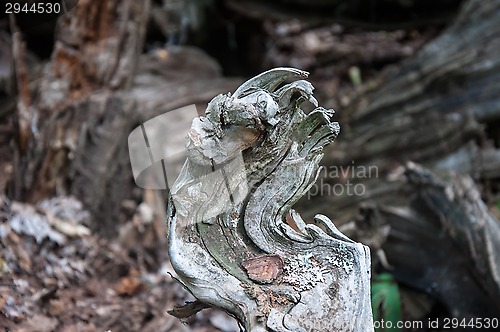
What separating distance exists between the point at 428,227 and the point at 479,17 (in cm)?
256

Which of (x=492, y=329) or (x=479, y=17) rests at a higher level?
(x=479, y=17)

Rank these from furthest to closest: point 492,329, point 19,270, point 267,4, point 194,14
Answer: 1. point 194,14
2. point 267,4
3. point 19,270
4. point 492,329

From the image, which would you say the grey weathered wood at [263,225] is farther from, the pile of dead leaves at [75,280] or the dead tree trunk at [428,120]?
the dead tree trunk at [428,120]

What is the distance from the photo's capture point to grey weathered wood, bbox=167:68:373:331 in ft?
4.36

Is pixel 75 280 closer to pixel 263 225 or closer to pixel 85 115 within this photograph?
pixel 85 115

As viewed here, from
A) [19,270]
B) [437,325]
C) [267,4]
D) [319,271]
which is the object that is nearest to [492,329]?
[437,325]

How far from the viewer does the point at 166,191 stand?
10.9ft

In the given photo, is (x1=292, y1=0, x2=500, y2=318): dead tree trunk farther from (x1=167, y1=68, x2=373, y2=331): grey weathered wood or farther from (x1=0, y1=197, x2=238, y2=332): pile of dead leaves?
(x1=167, y1=68, x2=373, y2=331): grey weathered wood

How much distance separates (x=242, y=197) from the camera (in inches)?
57.6

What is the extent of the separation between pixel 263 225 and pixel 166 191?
1940 millimetres

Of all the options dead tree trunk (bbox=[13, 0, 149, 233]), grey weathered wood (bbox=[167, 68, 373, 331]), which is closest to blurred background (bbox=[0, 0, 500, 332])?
dead tree trunk (bbox=[13, 0, 149, 233])

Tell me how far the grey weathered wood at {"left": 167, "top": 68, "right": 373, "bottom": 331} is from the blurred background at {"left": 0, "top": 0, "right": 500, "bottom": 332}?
1.04 m

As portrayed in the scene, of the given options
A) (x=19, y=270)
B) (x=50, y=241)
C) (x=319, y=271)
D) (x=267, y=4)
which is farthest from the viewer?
(x=267, y=4)

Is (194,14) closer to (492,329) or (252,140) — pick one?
(492,329)
